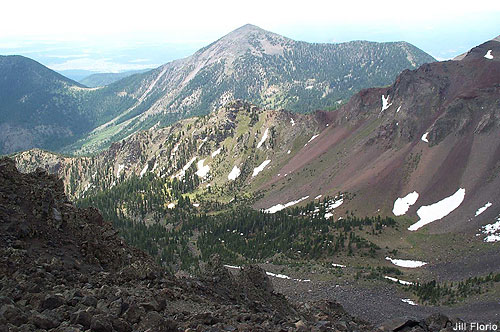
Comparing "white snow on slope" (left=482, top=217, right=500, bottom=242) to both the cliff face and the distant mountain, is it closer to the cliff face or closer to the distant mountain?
the distant mountain

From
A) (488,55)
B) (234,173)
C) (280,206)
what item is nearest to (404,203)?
(280,206)

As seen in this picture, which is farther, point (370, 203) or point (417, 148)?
point (417, 148)

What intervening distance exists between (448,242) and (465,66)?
96162 mm

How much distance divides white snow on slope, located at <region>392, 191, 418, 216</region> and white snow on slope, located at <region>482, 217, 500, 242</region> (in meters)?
23.2

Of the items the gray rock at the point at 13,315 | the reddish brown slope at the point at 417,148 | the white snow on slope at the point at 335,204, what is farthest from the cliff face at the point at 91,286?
the white snow on slope at the point at 335,204

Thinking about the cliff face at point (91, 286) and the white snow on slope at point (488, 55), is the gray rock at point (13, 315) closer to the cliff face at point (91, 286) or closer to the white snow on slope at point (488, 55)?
the cliff face at point (91, 286)

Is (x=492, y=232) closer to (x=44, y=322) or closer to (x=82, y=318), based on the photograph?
(x=82, y=318)

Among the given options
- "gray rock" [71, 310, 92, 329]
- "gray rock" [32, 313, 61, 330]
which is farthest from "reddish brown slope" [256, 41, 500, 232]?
"gray rock" [32, 313, 61, 330]

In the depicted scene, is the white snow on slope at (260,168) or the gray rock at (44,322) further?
the white snow on slope at (260,168)

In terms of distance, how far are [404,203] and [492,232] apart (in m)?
28.3

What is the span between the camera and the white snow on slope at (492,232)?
7750 centimetres

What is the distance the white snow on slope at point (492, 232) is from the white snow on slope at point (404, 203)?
23.2 m

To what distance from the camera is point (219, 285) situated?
3350cm

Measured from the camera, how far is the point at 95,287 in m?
21.6
